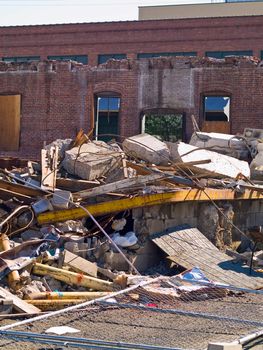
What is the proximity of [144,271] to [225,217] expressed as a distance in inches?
89.2

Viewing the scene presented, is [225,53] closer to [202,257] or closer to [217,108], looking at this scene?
[217,108]

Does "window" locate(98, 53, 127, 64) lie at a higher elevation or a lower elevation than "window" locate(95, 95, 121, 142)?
higher

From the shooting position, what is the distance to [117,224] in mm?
12641

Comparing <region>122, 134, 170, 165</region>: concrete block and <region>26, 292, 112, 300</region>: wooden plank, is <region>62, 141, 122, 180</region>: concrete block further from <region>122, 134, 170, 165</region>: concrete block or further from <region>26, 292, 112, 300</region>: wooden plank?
<region>26, 292, 112, 300</region>: wooden plank

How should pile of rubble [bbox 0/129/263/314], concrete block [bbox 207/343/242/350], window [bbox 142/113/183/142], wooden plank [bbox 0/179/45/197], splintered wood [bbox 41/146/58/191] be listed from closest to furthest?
concrete block [bbox 207/343/242/350] < pile of rubble [bbox 0/129/263/314] < wooden plank [bbox 0/179/45/197] < splintered wood [bbox 41/146/58/191] < window [bbox 142/113/183/142]

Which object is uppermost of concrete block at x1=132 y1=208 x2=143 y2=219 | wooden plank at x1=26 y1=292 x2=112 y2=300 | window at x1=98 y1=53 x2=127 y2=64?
window at x1=98 y1=53 x2=127 y2=64

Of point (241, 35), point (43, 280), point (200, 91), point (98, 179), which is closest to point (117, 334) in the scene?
point (43, 280)

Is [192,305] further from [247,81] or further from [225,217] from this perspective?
[247,81]

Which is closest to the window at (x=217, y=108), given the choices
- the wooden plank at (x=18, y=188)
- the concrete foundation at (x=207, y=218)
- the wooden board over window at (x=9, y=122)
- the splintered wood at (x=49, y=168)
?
the wooden board over window at (x=9, y=122)

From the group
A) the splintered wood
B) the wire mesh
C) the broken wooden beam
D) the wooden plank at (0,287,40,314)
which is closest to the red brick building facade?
the splintered wood

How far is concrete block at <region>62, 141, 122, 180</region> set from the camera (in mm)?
13953

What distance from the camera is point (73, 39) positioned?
3497cm

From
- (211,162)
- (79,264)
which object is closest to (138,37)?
(211,162)

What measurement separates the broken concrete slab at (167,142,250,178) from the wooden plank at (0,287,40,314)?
592cm
